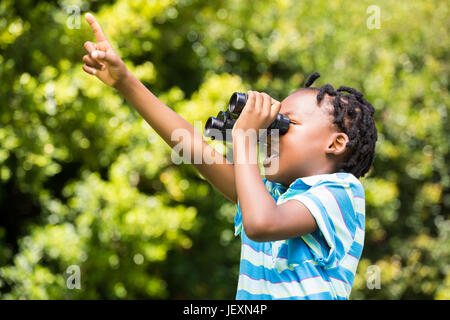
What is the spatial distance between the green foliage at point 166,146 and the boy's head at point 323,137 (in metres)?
2.28

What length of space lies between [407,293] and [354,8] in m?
3.10

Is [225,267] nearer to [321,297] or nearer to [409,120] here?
[409,120]

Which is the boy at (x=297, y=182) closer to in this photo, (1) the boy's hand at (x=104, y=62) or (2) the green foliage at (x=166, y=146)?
(1) the boy's hand at (x=104, y=62)

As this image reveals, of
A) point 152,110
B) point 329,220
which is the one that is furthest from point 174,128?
point 329,220

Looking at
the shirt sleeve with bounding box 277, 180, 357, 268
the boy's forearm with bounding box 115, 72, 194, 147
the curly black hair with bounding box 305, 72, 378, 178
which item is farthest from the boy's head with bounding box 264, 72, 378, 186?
the boy's forearm with bounding box 115, 72, 194, 147

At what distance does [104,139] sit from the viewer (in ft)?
13.2

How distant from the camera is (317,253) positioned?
1395 mm

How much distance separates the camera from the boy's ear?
154 centimetres

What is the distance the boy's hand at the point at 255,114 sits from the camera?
1.42 meters

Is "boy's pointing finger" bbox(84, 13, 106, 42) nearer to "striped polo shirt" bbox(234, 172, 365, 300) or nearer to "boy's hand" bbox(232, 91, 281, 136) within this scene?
"boy's hand" bbox(232, 91, 281, 136)

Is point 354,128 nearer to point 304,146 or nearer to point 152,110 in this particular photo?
point 304,146

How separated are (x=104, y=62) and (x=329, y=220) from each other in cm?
76

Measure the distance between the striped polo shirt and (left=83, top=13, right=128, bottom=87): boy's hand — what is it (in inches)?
22.9

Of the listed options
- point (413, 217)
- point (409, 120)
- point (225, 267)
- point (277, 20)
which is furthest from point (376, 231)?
point (277, 20)
